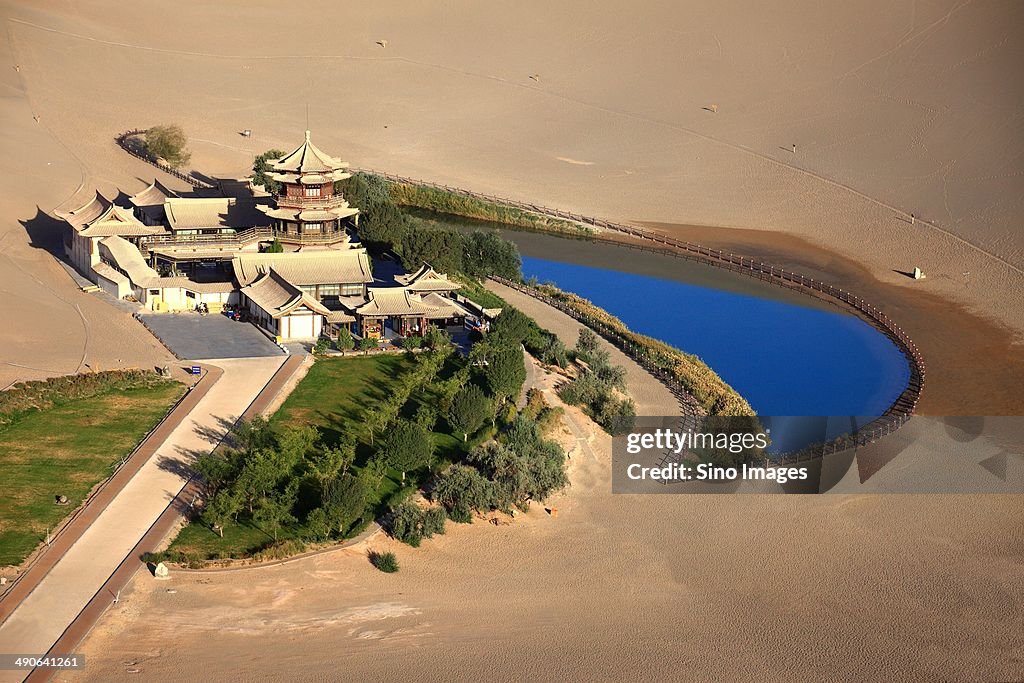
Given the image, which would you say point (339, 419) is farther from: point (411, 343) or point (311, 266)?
point (311, 266)

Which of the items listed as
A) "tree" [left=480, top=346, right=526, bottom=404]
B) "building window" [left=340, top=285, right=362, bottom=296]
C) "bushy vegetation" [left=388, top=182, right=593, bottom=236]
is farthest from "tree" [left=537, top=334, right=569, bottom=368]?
"bushy vegetation" [left=388, top=182, right=593, bottom=236]

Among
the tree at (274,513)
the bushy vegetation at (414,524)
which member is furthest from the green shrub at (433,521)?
the tree at (274,513)

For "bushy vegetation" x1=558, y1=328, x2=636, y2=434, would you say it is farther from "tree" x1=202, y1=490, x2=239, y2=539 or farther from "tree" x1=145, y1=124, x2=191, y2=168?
"tree" x1=145, y1=124, x2=191, y2=168

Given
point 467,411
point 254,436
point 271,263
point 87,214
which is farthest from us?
point 87,214

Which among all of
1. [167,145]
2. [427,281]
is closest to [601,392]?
[427,281]

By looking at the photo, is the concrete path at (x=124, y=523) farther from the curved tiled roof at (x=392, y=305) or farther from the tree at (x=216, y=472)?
the curved tiled roof at (x=392, y=305)

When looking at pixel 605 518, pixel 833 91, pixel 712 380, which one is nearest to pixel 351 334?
pixel 712 380
